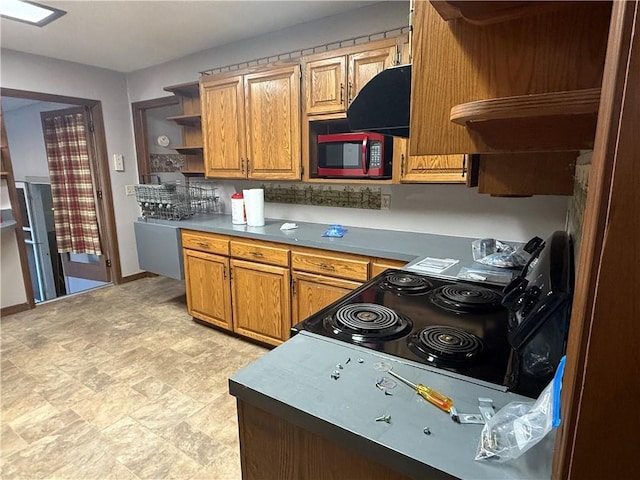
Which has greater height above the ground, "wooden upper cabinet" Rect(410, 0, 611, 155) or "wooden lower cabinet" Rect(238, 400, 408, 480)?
"wooden upper cabinet" Rect(410, 0, 611, 155)

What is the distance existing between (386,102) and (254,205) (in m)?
1.92

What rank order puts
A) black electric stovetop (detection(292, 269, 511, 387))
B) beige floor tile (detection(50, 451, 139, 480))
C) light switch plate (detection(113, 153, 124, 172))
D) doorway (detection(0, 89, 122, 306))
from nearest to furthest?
black electric stovetop (detection(292, 269, 511, 387))
beige floor tile (detection(50, 451, 139, 480))
doorway (detection(0, 89, 122, 306))
light switch plate (detection(113, 153, 124, 172))

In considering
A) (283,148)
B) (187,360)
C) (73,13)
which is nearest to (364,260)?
(283,148)

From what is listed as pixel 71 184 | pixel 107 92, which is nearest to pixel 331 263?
pixel 107 92

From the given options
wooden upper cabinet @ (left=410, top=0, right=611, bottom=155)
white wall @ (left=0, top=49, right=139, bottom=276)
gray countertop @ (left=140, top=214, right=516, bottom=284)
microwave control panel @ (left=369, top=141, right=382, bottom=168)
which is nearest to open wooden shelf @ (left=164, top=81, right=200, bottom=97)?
white wall @ (left=0, top=49, right=139, bottom=276)

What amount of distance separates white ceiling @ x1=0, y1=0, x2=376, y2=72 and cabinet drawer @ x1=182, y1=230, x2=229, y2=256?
1600mm

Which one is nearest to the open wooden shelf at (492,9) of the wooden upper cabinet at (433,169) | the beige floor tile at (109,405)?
the wooden upper cabinet at (433,169)

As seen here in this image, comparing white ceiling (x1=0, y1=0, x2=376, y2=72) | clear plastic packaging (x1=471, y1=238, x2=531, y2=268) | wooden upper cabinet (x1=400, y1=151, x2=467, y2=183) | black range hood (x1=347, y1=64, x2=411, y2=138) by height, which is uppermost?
white ceiling (x1=0, y1=0, x2=376, y2=72)

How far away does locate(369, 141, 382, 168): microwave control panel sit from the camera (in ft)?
7.61

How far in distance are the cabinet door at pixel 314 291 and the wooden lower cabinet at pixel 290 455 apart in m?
1.39

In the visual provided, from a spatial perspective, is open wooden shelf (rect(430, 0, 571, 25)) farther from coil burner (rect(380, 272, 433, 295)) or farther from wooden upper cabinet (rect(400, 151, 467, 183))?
wooden upper cabinet (rect(400, 151, 467, 183))

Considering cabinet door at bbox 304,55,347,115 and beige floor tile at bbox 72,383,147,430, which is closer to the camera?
beige floor tile at bbox 72,383,147,430

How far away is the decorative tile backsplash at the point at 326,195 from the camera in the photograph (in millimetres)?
2760

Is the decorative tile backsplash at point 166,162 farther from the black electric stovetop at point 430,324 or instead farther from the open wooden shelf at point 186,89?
the black electric stovetop at point 430,324
